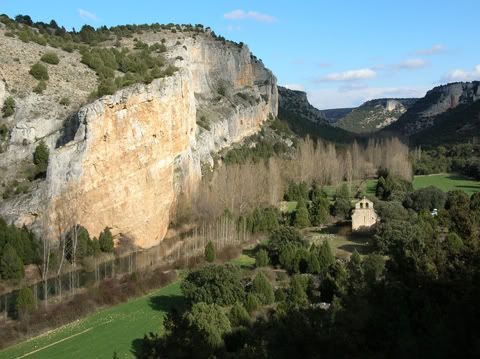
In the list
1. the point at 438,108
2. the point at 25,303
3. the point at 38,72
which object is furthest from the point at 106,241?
the point at 438,108

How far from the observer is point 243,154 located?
67875mm

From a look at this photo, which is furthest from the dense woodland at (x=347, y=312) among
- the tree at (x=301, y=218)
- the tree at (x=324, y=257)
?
the tree at (x=301, y=218)

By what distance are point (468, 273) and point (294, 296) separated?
8.89 m

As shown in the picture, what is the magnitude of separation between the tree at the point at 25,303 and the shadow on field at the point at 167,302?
5.18m

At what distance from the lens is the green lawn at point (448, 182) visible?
208 ft

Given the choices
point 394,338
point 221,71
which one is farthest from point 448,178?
point 394,338

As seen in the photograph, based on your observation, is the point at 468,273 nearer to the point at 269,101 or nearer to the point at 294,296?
the point at 294,296

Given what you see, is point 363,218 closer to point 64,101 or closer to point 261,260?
point 261,260

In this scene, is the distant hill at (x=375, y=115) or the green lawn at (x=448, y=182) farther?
the distant hill at (x=375, y=115)

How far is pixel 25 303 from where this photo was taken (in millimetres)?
24906

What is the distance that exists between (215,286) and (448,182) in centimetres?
5138

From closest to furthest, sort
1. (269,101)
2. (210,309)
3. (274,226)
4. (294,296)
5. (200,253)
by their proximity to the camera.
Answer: (210,309)
(294,296)
(200,253)
(274,226)
(269,101)

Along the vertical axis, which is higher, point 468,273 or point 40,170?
point 40,170

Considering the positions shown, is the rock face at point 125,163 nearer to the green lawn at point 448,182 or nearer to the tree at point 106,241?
the tree at point 106,241
